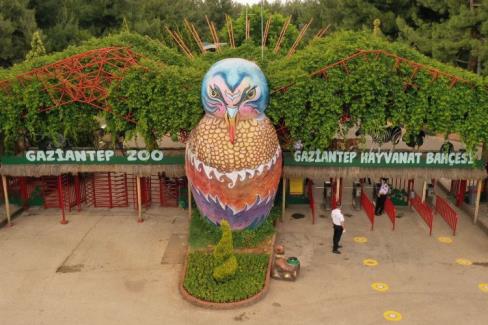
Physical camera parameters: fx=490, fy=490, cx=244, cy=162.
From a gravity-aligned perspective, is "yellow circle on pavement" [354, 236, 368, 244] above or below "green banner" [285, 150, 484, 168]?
below

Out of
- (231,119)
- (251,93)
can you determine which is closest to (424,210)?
(251,93)

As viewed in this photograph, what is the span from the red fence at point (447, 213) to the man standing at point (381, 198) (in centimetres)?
212

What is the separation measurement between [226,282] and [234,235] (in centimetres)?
266

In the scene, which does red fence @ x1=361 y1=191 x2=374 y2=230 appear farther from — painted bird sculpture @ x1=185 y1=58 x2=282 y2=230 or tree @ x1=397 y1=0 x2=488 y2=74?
tree @ x1=397 y1=0 x2=488 y2=74

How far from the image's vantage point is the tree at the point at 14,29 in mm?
29578

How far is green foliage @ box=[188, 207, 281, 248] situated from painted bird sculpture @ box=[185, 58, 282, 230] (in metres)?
0.41

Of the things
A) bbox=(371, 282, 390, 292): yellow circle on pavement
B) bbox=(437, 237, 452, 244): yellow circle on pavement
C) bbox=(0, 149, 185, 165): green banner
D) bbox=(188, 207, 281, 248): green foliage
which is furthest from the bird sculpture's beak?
bbox=(437, 237, 452, 244): yellow circle on pavement

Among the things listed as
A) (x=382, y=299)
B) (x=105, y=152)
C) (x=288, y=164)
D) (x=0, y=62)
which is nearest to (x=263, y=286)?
(x=382, y=299)

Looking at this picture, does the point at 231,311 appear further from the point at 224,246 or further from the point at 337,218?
the point at 337,218

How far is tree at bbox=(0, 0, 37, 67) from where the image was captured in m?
29.6

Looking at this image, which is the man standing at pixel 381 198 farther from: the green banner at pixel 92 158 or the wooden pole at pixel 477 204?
the green banner at pixel 92 158

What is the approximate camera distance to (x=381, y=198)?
19.7 m

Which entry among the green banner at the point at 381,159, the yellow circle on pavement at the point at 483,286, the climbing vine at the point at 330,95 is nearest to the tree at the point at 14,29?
the climbing vine at the point at 330,95

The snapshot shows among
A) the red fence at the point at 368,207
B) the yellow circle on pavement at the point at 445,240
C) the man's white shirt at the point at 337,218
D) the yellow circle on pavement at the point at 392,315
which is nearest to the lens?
the yellow circle on pavement at the point at 392,315
